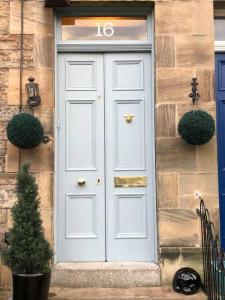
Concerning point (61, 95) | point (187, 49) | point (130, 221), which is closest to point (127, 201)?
point (130, 221)

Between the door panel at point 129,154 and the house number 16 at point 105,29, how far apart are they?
30 centimetres

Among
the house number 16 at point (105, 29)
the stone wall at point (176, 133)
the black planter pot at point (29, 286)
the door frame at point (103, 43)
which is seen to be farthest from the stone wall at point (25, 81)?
the stone wall at point (176, 133)

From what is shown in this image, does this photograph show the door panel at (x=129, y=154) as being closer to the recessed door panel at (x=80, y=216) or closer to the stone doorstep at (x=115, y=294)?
the recessed door panel at (x=80, y=216)

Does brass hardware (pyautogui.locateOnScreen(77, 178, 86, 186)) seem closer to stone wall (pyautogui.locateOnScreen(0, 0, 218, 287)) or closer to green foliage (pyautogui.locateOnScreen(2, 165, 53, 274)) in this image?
stone wall (pyautogui.locateOnScreen(0, 0, 218, 287))

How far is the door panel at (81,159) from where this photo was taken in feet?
18.7

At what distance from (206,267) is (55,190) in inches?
78.7

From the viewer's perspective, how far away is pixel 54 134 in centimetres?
562

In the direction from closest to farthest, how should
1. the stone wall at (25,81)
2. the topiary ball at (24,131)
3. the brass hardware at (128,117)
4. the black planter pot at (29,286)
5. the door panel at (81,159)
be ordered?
the black planter pot at (29,286) < the topiary ball at (24,131) < the stone wall at (25,81) < the door panel at (81,159) < the brass hardware at (128,117)

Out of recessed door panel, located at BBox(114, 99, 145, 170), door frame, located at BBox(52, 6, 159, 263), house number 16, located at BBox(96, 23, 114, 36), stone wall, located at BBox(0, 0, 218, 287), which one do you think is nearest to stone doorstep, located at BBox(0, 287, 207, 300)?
stone wall, located at BBox(0, 0, 218, 287)

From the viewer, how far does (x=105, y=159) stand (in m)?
5.77

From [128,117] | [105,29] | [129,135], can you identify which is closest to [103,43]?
[105,29]

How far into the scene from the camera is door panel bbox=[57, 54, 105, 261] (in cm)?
570

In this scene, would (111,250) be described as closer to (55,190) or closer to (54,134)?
(55,190)

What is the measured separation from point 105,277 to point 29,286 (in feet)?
4.08
